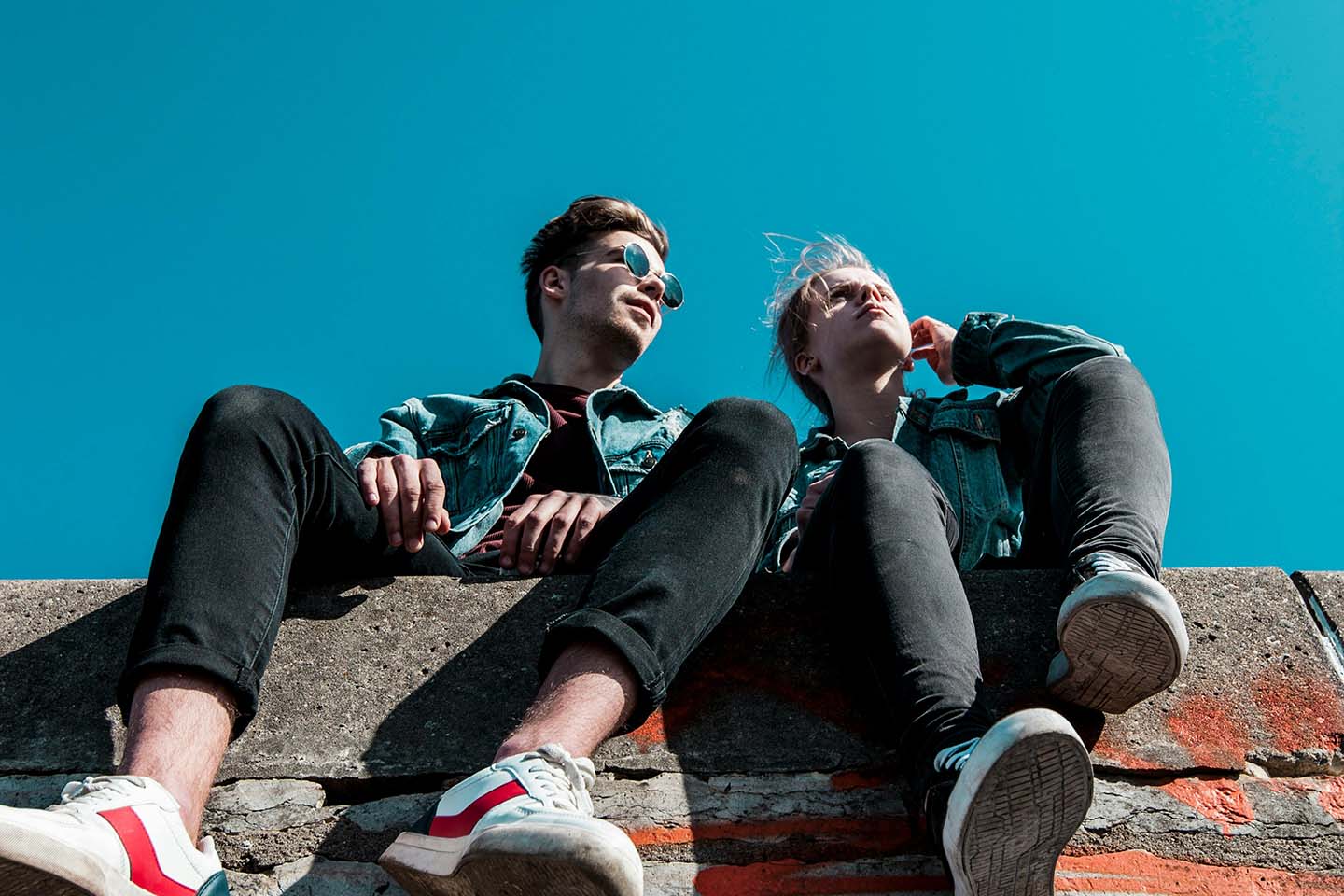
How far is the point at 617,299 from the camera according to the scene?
4.06 metres

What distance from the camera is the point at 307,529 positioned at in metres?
2.53

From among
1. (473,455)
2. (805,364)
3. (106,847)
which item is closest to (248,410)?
(106,847)

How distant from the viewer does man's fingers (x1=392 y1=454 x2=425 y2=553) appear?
2.63 m

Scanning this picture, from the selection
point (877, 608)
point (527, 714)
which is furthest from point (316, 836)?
point (877, 608)

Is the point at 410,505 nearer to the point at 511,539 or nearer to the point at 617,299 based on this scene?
the point at 511,539

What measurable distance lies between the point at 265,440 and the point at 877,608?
1056mm

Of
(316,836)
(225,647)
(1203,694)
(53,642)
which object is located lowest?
(1203,694)

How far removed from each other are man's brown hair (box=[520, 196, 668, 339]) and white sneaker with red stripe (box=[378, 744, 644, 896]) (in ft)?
8.65

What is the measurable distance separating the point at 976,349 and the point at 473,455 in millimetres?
1254

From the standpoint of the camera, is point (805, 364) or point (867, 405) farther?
point (805, 364)

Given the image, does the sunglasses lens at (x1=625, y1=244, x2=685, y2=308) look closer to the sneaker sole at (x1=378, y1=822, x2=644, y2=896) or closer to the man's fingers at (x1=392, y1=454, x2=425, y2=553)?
the man's fingers at (x1=392, y1=454, x2=425, y2=553)

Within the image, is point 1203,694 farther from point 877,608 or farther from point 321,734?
point 321,734

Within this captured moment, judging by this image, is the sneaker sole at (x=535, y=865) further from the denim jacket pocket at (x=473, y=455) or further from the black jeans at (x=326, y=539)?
the denim jacket pocket at (x=473, y=455)

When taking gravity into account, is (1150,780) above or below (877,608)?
below
